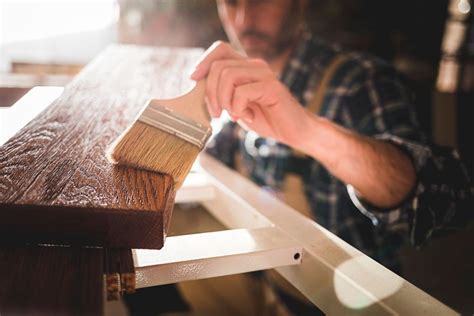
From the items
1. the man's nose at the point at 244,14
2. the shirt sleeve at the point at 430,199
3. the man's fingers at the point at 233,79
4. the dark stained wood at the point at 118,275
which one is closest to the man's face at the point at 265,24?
the man's nose at the point at 244,14

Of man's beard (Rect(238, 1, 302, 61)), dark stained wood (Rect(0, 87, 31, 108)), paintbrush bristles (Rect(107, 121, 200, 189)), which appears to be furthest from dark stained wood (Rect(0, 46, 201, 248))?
man's beard (Rect(238, 1, 302, 61))

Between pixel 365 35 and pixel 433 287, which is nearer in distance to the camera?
pixel 433 287

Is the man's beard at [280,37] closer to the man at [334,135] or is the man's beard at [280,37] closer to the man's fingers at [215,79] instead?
the man at [334,135]

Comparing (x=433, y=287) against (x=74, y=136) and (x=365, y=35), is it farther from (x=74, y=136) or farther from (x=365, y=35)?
(x=365, y=35)

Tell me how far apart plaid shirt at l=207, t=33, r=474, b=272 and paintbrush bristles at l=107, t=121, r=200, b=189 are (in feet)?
2.34

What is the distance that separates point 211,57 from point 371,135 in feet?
2.82

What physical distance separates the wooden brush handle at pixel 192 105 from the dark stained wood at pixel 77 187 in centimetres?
10

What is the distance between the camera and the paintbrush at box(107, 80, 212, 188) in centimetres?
60

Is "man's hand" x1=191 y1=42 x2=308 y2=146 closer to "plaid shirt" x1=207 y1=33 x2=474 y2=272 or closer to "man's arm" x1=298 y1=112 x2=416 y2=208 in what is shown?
"man's arm" x1=298 y1=112 x2=416 y2=208

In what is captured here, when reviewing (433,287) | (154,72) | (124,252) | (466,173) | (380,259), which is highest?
(154,72)

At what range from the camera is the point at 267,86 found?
87 centimetres

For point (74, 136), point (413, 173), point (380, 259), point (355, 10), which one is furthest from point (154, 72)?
point (355, 10)

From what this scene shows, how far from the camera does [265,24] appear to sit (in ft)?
6.63

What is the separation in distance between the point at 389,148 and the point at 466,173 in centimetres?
21
